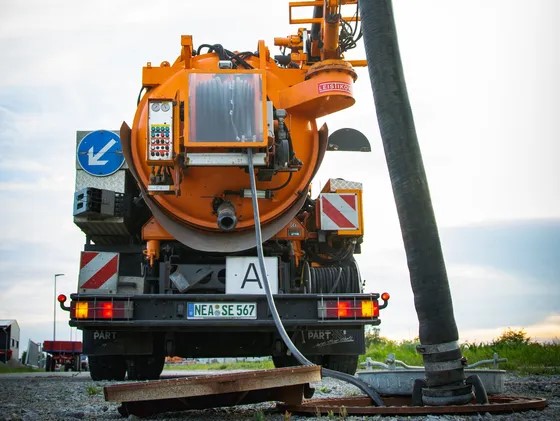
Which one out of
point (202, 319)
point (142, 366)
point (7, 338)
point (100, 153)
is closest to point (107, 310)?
point (202, 319)

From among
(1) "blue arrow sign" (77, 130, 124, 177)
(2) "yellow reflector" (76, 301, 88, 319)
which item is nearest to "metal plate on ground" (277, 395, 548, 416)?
(2) "yellow reflector" (76, 301, 88, 319)

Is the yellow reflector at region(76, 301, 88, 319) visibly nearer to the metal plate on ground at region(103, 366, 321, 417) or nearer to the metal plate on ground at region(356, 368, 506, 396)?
the metal plate on ground at region(103, 366, 321, 417)

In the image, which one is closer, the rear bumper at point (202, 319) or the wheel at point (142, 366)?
the rear bumper at point (202, 319)

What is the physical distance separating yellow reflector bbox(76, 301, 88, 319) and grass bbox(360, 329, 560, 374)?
4.77 meters

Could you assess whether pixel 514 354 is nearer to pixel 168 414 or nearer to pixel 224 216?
pixel 224 216

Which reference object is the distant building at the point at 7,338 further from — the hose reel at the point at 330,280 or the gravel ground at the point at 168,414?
the hose reel at the point at 330,280

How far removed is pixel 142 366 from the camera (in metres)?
7.37

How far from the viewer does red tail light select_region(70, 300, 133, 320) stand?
6.42 meters

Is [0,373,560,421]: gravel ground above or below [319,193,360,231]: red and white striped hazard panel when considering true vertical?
below

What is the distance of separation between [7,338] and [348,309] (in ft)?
92.4

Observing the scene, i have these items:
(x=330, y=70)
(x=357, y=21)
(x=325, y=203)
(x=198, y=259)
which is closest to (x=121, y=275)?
(x=198, y=259)

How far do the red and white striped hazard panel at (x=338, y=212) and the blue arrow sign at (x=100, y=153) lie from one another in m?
2.00

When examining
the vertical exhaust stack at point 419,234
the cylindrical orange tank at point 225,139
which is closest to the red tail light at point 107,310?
the cylindrical orange tank at point 225,139

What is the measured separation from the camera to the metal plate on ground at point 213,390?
13.5ft
